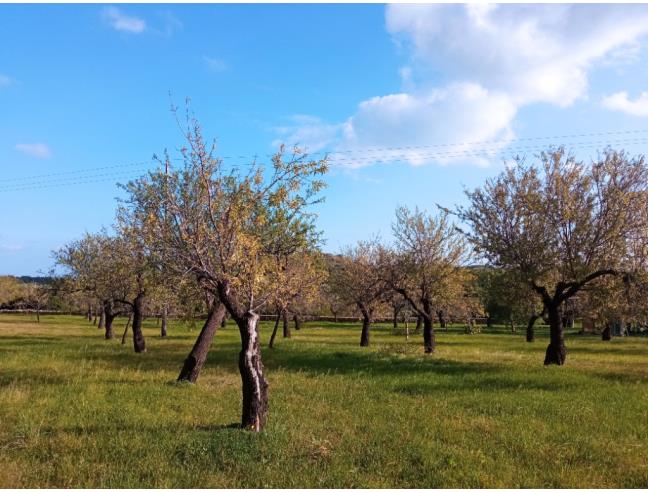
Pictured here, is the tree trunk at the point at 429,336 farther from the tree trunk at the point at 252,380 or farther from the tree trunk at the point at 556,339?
the tree trunk at the point at 252,380

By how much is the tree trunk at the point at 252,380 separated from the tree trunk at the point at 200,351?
9.14 meters

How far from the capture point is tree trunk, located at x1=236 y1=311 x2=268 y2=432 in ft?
35.2

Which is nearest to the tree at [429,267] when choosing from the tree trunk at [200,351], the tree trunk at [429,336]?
the tree trunk at [429,336]

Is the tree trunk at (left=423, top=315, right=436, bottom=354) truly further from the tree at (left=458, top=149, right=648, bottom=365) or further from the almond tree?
the almond tree

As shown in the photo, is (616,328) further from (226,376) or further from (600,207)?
(226,376)

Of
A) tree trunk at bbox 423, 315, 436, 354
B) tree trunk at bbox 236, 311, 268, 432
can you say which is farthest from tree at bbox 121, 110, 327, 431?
tree trunk at bbox 423, 315, 436, 354

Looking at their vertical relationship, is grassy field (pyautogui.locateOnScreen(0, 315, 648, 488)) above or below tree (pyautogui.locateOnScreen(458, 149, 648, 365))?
below

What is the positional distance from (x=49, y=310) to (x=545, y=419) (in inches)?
4887

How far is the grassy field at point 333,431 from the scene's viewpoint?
8164 millimetres

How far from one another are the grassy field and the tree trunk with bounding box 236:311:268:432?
0.37 meters

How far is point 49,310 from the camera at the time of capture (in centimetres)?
11644

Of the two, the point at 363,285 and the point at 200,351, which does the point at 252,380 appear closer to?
the point at 200,351

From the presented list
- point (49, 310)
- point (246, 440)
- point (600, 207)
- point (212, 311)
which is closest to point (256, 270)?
point (246, 440)

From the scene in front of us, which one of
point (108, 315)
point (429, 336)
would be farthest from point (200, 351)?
point (108, 315)
